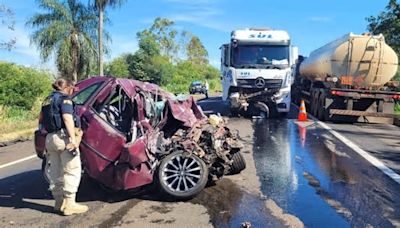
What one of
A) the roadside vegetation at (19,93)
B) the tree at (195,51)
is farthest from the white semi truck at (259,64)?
the tree at (195,51)

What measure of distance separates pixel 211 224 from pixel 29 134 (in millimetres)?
11191

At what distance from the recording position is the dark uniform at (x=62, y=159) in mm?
5938

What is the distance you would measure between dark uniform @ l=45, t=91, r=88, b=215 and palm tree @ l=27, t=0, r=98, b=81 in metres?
23.9

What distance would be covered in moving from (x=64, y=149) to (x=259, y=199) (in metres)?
2.60

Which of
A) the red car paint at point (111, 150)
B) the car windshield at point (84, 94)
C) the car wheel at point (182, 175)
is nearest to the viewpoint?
the red car paint at point (111, 150)

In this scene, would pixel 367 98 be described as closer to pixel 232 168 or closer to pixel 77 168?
pixel 232 168

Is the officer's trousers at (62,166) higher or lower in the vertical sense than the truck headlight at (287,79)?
lower

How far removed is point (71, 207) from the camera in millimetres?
6020

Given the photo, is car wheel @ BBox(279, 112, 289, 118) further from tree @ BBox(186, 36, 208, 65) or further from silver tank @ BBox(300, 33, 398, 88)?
tree @ BBox(186, 36, 208, 65)

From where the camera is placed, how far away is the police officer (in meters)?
5.92

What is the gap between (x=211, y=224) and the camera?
5570 mm

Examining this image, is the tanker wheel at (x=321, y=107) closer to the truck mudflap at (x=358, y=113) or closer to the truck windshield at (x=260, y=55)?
the truck mudflap at (x=358, y=113)

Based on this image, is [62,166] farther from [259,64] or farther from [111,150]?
[259,64]

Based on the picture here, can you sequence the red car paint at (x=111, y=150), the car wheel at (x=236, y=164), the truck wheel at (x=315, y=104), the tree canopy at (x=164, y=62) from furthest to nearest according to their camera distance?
1. the tree canopy at (x=164, y=62)
2. the truck wheel at (x=315, y=104)
3. the car wheel at (x=236, y=164)
4. the red car paint at (x=111, y=150)
